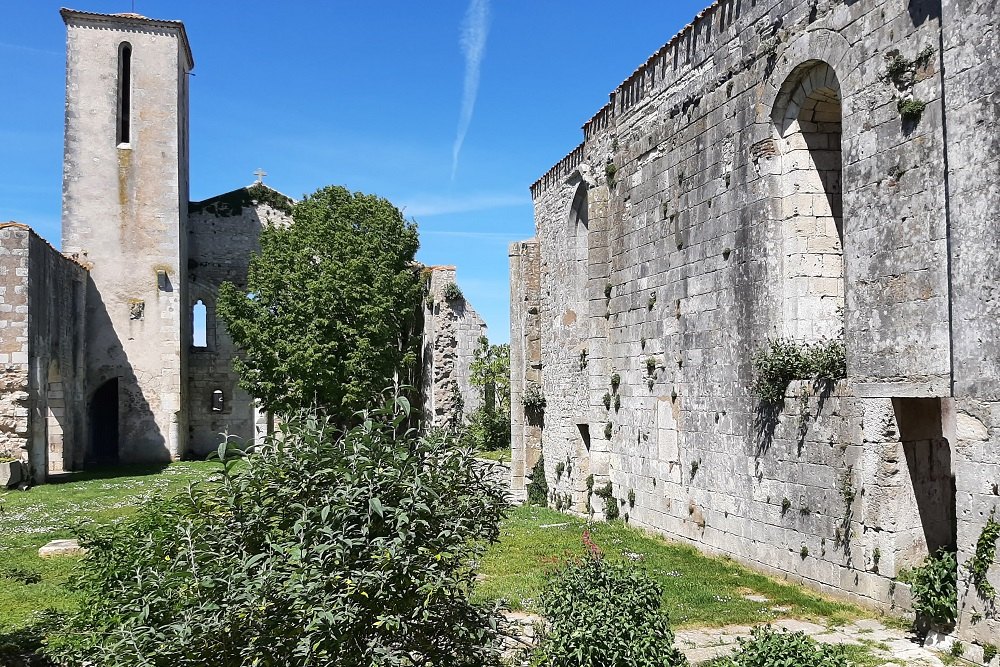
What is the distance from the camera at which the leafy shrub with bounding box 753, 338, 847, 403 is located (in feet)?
27.1

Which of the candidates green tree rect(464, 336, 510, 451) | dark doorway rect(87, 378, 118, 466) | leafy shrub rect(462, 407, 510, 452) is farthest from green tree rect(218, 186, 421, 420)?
dark doorway rect(87, 378, 118, 466)

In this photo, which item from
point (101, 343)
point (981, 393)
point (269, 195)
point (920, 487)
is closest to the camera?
point (981, 393)

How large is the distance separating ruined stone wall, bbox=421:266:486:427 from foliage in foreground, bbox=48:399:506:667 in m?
19.2

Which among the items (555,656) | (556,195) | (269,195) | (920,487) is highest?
(269,195)

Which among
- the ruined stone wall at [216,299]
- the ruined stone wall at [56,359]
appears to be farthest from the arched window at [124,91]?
the ruined stone wall at [56,359]

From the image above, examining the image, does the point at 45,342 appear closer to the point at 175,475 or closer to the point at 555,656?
the point at 175,475

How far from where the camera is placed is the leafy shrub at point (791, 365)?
8.27m

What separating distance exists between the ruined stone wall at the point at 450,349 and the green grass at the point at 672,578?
11.0 m

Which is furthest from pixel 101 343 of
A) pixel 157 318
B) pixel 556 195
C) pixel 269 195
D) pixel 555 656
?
pixel 555 656

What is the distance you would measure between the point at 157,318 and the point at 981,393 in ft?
83.5

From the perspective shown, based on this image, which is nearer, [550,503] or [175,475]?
[550,503]

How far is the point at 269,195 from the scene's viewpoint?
31.5m

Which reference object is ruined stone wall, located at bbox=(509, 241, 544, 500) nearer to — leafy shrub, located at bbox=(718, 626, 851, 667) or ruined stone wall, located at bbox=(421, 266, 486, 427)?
ruined stone wall, located at bbox=(421, 266, 486, 427)

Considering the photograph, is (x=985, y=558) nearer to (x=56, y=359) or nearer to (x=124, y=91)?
(x=56, y=359)
